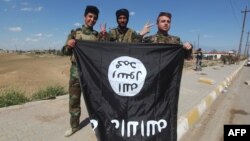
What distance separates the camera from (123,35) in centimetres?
512

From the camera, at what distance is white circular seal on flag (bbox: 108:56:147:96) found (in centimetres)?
421

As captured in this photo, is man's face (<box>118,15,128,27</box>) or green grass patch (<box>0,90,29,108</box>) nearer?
man's face (<box>118,15,128,27</box>)

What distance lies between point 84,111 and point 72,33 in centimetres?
252

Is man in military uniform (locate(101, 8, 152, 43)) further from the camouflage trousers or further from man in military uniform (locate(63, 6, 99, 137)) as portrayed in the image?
the camouflage trousers

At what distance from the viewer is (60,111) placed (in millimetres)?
6969

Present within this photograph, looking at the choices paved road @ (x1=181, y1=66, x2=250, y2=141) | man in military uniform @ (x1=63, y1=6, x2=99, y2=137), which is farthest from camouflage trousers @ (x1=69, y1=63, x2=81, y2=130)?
paved road @ (x1=181, y1=66, x2=250, y2=141)

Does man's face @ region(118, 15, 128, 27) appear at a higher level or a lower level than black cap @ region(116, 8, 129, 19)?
lower

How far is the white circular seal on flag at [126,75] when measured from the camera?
13.8 feet

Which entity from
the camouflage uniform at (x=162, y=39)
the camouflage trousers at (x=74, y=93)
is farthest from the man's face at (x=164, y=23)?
the camouflage trousers at (x=74, y=93)

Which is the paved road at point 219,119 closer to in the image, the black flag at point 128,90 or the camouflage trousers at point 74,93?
the black flag at point 128,90

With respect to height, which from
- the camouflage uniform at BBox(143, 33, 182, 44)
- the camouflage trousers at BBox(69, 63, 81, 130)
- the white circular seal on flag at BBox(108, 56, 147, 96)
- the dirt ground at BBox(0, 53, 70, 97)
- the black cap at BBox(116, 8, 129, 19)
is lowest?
the dirt ground at BBox(0, 53, 70, 97)

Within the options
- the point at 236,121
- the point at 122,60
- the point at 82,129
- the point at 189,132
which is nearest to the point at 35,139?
the point at 82,129

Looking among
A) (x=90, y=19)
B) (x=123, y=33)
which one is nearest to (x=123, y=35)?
(x=123, y=33)

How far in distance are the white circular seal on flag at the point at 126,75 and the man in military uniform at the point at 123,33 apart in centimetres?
91
